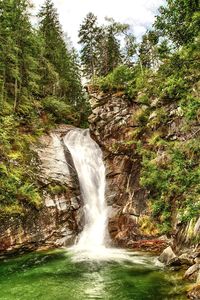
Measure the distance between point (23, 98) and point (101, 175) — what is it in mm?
11183

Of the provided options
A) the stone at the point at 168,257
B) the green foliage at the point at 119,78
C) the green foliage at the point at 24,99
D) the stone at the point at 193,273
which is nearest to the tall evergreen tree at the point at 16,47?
the green foliage at the point at 24,99

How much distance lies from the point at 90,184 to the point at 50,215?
202 inches

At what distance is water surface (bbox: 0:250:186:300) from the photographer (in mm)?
10930

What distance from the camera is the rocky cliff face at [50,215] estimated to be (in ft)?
63.7

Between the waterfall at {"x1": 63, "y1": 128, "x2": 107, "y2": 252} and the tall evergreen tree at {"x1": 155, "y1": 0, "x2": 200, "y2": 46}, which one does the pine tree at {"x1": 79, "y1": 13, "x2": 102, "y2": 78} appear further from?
the tall evergreen tree at {"x1": 155, "y1": 0, "x2": 200, "y2": 46}

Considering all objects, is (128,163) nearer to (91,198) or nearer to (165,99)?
(91,198)

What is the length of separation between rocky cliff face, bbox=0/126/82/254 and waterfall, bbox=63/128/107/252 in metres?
0.77

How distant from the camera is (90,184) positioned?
25.5 m

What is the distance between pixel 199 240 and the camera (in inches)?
535

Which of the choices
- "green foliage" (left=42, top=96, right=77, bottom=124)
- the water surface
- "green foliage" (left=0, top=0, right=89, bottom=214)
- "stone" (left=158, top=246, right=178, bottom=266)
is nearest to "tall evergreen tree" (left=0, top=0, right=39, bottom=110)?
"green foliage" (left=0, top=0, right=89, bottom=214)

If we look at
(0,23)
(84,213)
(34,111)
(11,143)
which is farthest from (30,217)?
(0,23)

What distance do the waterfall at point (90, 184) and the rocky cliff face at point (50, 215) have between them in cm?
77

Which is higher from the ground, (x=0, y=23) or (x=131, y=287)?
(x=0, y=23)

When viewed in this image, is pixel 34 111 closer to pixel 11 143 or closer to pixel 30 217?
pixel 11 143
